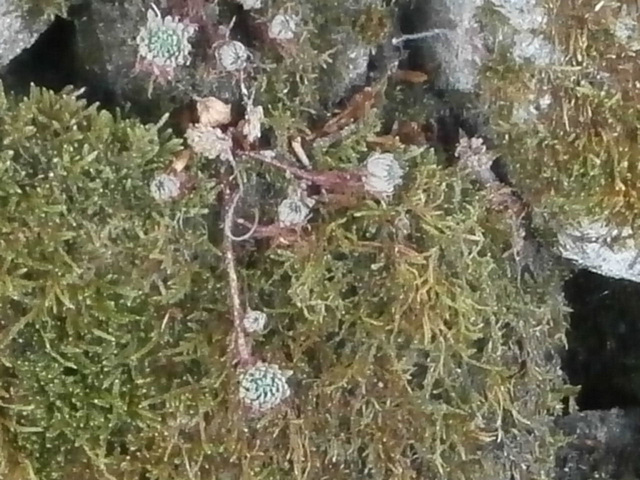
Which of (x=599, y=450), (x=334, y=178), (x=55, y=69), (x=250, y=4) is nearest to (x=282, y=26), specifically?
(x=250, y=4)

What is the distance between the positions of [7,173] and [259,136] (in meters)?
0.22

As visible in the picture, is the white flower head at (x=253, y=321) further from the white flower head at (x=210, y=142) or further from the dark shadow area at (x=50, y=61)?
the dark shadow area at (x=50, y=61)

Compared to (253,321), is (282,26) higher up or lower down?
higher up

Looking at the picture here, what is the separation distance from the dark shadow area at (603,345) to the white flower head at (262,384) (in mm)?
514

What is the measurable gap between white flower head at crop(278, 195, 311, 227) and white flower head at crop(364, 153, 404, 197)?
0.19ft

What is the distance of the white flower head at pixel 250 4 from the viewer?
0.79m

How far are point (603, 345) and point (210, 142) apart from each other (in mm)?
677

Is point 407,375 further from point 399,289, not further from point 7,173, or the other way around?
point 7,173

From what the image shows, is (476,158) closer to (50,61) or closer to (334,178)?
(334,178)

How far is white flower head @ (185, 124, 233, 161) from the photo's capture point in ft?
2.63

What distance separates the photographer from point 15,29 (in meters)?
0.80

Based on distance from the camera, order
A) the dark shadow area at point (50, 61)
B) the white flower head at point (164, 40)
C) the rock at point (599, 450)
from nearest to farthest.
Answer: the white flower head at point (164, 40) → the dark shadow area at point (50, 61) → the rock at point (599, 450)

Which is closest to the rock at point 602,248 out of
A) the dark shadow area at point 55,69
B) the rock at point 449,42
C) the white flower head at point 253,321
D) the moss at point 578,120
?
the moss at point 578,120

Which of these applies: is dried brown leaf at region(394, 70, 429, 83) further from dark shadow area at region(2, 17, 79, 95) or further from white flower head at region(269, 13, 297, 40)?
dark shadow area at region(2, 17, 79, 95)
